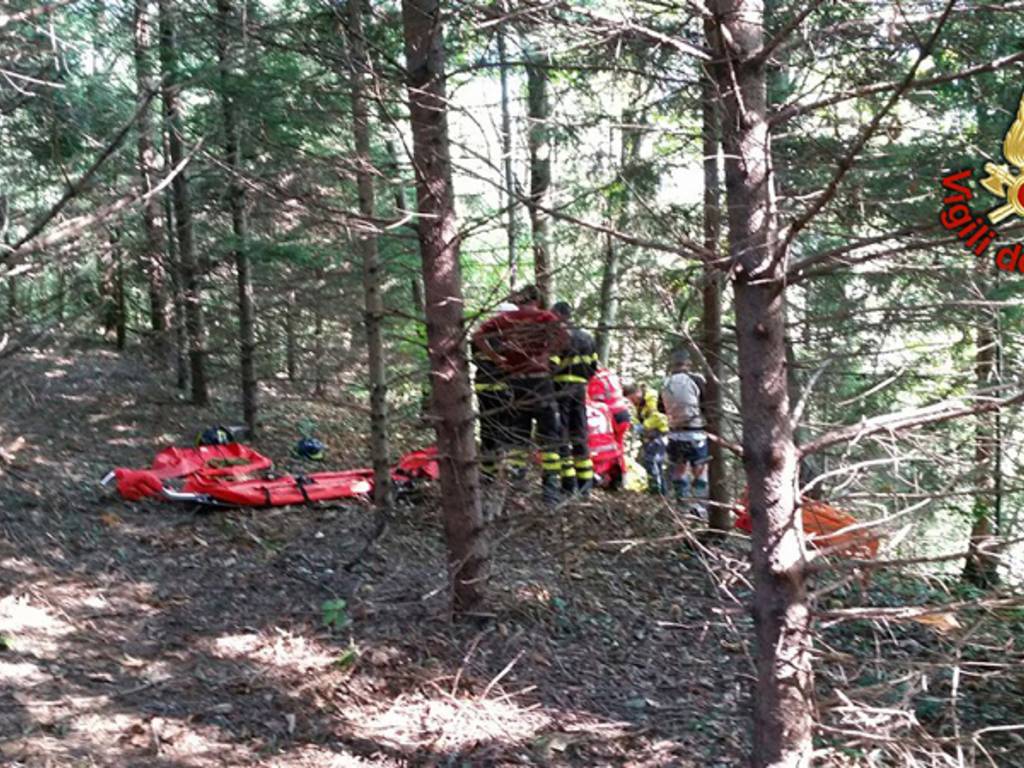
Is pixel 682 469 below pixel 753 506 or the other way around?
below

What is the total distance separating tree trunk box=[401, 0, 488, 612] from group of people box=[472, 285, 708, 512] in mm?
215

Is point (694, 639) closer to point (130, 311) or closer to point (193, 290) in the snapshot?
point (193, 290)

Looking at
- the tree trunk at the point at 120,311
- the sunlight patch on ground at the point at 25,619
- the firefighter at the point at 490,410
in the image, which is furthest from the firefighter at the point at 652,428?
the tree trunk at the point at 120,311

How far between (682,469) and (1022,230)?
22.9 feet

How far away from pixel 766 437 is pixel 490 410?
3.03 m

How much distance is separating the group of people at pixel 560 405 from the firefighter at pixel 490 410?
0.04 feet

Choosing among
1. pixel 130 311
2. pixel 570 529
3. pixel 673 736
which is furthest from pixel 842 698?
pixel 130 311

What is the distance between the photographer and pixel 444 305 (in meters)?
6.10

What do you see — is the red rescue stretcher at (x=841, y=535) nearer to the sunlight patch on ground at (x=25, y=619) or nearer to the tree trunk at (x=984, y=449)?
the tree trunk at (x=984, y=449)

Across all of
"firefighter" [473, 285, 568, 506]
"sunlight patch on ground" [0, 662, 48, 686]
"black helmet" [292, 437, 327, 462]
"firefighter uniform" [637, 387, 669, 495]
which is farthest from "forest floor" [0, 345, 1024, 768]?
"black helmet" [292, 437, 327, 462]

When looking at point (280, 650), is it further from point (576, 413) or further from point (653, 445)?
point (653, 445)

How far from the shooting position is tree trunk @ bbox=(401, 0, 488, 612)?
6000 mm

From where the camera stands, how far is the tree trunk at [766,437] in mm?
3582

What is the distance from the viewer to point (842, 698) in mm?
3254
